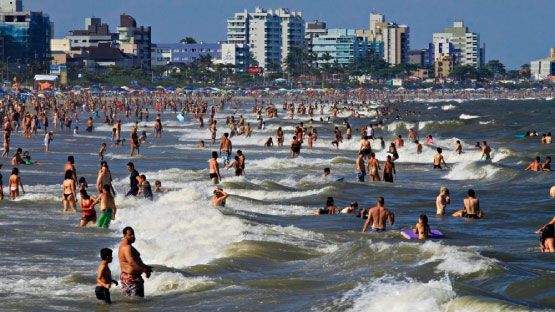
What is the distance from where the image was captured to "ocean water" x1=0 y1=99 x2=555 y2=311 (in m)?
12.7

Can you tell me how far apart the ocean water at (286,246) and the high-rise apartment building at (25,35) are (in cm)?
14616

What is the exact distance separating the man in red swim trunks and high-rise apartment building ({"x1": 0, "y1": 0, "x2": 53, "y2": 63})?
532 ft

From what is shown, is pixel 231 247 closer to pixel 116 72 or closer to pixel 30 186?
pixel 30 186

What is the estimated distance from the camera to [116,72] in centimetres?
16462

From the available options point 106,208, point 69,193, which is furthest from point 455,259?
point 69,193

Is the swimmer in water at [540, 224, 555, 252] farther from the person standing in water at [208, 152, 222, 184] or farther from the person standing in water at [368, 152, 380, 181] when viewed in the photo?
the person standing in water at [368, 152, 380, 181]

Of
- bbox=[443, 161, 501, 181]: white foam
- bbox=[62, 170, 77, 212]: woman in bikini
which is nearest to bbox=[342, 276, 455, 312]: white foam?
bbox=[62, 170, 77, 212]: woman in bikini

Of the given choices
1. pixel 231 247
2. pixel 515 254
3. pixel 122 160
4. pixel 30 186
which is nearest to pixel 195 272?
pixel 231 247

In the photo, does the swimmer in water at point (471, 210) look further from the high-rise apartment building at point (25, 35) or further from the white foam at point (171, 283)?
the high-rise apartment building at point (25, 35)

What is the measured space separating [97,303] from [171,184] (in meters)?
14.7

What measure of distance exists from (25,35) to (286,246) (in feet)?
546

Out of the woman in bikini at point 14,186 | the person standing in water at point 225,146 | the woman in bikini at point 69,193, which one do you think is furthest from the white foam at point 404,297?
the person standing in water at point 225,146

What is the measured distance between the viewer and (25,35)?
176m

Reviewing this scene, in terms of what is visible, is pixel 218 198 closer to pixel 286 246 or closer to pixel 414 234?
pixel 286 246
